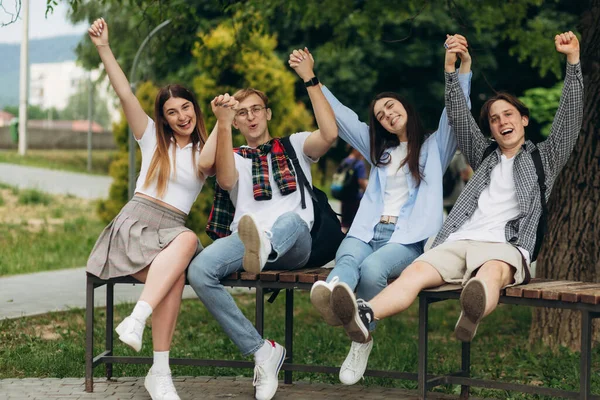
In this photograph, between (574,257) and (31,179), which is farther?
(31,179)

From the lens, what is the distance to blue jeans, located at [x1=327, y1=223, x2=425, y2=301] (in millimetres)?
5145

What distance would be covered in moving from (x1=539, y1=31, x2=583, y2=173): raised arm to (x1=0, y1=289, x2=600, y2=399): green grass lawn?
1.49m

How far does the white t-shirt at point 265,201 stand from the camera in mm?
5578

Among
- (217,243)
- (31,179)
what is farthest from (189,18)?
(31,179)

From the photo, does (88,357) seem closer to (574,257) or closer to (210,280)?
(210,280)

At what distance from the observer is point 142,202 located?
18.4 ft

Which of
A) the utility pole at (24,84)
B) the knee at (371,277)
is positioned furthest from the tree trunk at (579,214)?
the utility pole at (24,84)

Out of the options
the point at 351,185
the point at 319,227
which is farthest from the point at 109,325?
the point at 351,185

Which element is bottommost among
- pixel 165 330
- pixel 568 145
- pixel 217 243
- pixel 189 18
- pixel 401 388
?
pixel 401 388

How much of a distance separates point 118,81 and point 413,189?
169cm

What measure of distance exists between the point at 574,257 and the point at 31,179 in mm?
20830

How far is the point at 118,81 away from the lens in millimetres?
5551

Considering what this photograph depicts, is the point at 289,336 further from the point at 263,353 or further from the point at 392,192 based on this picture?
the point at 392,192

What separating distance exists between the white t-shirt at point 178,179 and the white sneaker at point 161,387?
91cm
